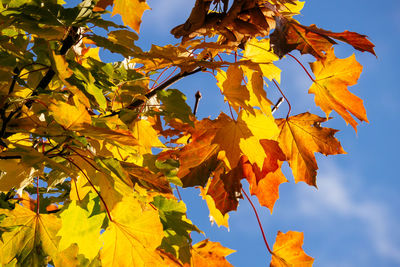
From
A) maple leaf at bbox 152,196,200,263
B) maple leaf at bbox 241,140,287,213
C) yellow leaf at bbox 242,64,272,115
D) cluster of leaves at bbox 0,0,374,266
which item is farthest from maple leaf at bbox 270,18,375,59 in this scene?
maple leaf at bbox 152,196,200,263

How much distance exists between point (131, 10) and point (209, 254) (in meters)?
1.01

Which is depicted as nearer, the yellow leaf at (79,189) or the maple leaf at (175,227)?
the yellow leaf at (79,189)

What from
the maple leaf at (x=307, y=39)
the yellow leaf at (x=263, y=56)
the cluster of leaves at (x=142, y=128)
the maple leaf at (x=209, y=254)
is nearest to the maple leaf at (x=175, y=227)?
the cluster of leaves at (x=142, y=128)

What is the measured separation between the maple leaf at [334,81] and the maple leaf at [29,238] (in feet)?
3.24

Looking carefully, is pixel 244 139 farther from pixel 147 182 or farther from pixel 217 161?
pixel 147 182

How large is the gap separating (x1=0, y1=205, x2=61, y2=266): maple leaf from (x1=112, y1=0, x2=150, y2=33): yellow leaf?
71 cm

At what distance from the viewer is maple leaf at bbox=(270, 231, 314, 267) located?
4.54 feet

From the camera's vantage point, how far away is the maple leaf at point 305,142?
1252mm

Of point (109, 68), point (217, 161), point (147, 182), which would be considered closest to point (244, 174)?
point (217, 161)

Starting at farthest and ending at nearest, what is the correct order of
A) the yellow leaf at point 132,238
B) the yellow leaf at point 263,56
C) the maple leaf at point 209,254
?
the maple leaf at point 209,254, the yellow leaf at point 263,56, the yellow leaf at point 132,238

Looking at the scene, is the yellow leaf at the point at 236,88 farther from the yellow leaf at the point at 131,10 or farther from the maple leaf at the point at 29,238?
the maple leaf at the point at 29,238

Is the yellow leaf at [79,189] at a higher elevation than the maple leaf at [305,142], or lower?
lower

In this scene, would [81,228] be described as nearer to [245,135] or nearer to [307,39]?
[245,135]

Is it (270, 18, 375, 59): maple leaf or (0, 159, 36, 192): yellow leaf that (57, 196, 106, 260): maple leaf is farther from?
(270, 18, 375, 59): maple leaf
